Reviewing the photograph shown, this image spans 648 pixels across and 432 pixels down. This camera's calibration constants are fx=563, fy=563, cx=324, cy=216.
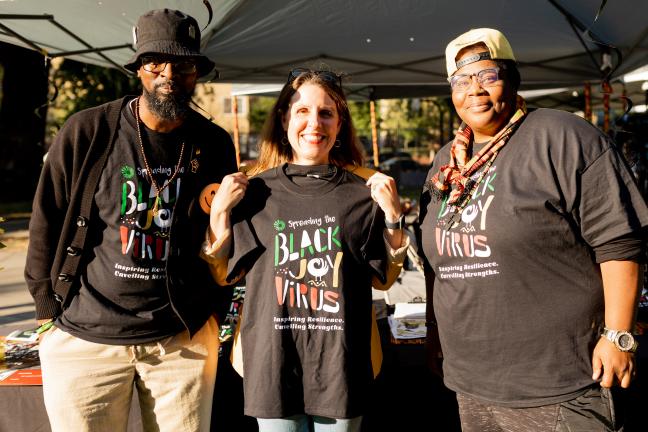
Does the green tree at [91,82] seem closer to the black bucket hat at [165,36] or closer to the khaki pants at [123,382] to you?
the black bucket hat at [165,36]

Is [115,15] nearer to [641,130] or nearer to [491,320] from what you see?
[491,320]

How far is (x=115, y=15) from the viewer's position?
414 centimetres

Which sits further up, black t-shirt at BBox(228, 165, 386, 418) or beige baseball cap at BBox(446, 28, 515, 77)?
beige baseball cap at BBox(446, 28, 515, 77)

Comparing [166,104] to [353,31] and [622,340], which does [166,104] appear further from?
[353,31]

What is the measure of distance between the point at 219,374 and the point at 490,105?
5.91ft

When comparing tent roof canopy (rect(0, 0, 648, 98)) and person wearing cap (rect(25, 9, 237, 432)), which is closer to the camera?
person wearing cap (rect(25, 9, 237, 432))

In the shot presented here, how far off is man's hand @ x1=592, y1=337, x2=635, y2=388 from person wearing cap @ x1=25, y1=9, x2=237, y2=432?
135cm

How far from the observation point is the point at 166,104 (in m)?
2.06

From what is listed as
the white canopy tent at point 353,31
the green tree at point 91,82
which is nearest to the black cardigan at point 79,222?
the white canopy tent at point 353,31

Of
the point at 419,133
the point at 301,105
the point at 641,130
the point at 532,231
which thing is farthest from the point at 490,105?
the point at 419,133

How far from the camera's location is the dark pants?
66.0 inches

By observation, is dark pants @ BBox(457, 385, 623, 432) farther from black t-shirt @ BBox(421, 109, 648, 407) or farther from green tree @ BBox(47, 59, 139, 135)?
green tree @ BBox(47, 59, 139, 135)

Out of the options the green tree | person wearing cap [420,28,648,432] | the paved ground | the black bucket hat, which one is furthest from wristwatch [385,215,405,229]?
the green tree

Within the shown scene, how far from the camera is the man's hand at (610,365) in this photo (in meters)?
1.67
